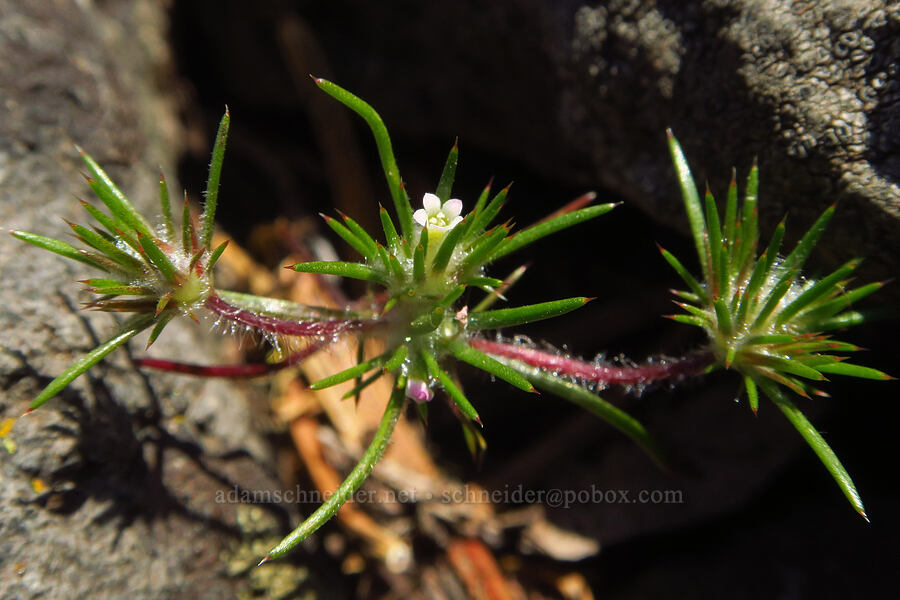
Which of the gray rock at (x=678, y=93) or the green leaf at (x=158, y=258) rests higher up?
the gray rock at (x=678, y=93)

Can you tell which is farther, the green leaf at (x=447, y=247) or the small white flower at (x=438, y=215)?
the small white flower at (x=438, y=215)

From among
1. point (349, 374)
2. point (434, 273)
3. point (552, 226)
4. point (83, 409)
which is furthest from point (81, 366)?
point (552, 226)

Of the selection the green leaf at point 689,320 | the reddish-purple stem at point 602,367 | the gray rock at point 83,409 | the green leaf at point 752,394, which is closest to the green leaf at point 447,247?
the reddish-purple stem at point 602,367

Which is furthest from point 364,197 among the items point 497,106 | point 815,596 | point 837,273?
point 815,596

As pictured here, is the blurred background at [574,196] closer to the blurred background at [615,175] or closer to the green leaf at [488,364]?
the blurred background at [615,175]

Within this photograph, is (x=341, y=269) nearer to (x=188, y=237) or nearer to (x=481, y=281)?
(x=481, y=281)

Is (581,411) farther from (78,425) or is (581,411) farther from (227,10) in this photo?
(227,10)

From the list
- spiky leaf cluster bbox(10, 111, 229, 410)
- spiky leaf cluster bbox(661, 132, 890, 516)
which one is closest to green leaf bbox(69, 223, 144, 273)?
spiky leaf cluster bbox(10, 111, 229, 410)
